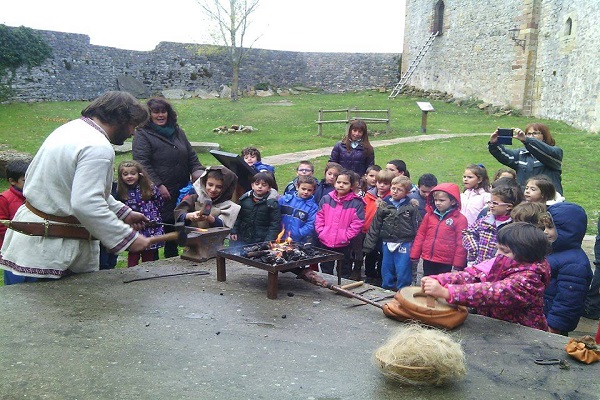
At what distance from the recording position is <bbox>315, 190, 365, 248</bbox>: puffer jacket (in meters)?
5.41

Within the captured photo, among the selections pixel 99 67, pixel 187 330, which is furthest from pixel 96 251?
pixel 99 67

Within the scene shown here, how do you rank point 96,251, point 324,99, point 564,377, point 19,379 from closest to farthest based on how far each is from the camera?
point 19,379 → point 564,377 → point 96,251 → point 324,99

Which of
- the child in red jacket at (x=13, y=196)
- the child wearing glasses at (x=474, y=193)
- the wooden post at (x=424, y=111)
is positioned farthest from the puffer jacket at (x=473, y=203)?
the wooden post at (x=424, y=111)

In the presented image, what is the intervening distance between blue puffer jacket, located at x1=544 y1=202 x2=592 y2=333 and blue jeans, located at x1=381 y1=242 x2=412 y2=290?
1341 millimetres

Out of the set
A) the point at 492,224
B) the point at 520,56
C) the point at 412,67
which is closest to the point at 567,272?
the point at 492,224

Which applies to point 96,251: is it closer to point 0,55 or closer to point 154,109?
point 154,109

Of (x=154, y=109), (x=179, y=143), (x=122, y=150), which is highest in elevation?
(x=154, y=109)

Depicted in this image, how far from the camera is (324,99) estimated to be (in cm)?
2761

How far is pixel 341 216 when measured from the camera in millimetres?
5457

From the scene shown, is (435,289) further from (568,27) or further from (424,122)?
(568,27)

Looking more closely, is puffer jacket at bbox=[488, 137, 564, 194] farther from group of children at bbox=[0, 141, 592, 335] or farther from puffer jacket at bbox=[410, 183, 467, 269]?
puffer jacket at bbox=[410, 183, 467, 269]

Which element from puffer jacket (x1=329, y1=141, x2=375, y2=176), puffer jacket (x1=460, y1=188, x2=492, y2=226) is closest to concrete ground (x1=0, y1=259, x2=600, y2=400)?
puffer jacket (x1=460, y1=188, x2=492, y2=226)

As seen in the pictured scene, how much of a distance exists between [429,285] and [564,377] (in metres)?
0.83

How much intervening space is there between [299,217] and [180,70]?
24741 mm
